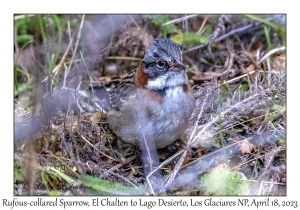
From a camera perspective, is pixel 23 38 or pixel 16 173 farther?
pixel 23 38

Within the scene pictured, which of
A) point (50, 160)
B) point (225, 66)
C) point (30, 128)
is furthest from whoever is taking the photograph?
point (225, 66)

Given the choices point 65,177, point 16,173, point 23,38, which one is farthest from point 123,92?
point 23,38

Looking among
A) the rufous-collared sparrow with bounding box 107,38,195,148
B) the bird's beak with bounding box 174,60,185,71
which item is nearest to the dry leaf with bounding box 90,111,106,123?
the rufous-collared sparrow with bounding box 107,38,195,148

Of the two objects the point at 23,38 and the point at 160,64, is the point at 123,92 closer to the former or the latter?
the point at 160,64

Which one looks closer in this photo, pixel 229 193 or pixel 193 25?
pixel 229 193

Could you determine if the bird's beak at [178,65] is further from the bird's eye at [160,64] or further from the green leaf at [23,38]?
the green leaf at [23,38]

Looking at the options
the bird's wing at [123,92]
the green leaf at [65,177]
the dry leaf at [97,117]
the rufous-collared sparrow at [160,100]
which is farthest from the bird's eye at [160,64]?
the green leaf at [65,177]

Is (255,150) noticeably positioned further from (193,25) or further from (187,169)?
(193,25)

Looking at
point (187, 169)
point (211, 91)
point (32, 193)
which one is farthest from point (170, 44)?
point (32, 193)
